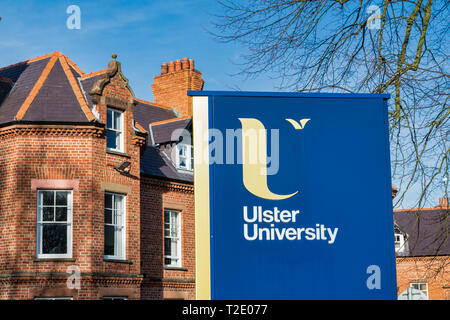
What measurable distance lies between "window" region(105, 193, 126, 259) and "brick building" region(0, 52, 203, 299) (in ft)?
0.12

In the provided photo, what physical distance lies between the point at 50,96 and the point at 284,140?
19.5 m

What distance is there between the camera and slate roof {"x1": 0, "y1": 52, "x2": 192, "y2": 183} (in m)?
22.3

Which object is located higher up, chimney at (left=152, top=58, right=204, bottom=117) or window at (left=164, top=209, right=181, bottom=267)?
chimney at (left=152, top=58, right=204, bottom=117)

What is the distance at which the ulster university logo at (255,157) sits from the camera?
16.4ft

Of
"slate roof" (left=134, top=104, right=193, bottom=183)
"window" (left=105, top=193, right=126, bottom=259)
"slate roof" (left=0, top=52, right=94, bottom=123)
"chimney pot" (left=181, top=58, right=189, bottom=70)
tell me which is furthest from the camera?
"chimney pot" (left=181, top=58, right=189, bottom=70)

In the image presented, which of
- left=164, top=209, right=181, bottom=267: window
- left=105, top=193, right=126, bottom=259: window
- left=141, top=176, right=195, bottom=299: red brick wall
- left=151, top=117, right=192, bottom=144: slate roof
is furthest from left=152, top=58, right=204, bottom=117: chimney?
left=105, top=193, right=126, bottom=259: window

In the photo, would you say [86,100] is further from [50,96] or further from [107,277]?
[107,277]

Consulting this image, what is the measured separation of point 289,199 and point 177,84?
1123 inches

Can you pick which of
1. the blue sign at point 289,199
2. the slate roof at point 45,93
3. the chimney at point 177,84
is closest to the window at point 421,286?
the chimney at point 177,84

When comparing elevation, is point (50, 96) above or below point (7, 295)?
above

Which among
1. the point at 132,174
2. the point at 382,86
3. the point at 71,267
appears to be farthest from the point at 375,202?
the point at 132,174

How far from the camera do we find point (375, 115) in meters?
5.28

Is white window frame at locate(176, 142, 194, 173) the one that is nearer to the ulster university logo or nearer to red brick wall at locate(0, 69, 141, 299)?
red brick wall at locate(0, 69, 141, 299)

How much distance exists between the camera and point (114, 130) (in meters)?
23.3
